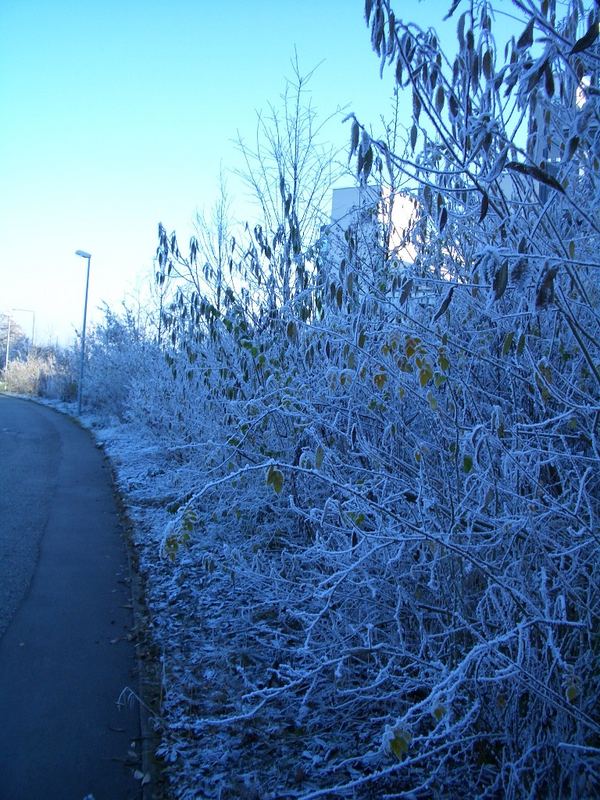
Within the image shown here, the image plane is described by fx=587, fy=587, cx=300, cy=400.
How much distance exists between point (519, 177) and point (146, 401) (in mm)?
11075

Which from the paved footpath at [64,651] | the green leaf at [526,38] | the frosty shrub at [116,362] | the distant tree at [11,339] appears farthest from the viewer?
the distant tree at [11,339]

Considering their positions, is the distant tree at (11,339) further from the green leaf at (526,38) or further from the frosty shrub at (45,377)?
the green leaf at (526,38)

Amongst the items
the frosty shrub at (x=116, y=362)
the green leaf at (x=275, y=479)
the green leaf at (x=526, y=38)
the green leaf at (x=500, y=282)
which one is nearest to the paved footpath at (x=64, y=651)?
the green leaf at (x=275, y=479)

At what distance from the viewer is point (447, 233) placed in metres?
4.02

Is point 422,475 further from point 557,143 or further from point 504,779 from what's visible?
point 557,143

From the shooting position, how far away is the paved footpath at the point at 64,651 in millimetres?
3043

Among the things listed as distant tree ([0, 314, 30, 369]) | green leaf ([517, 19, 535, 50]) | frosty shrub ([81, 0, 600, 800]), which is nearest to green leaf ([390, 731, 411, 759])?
frosty shrub ([81, 0, 600, 800])

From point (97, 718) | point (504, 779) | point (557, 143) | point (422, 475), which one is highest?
point (557, 143)

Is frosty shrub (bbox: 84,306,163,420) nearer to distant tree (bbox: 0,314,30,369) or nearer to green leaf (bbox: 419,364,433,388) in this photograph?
green leaf (bbox: 419,364,433,388)

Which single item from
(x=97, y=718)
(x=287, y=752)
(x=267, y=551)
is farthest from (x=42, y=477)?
(x=287, y=752)

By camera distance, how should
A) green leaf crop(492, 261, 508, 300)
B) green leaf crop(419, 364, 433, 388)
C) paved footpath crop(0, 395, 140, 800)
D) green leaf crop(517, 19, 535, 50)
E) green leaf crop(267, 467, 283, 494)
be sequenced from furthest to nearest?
paved footpath crop(0, 395, 140, 800)
green leaf crop(419, 364, 433, 388)
green leaf crop(267, 467, 283, 494)
green leaf crop(517, 19, 535, 50)
green leaf crop(492, 261, 508, 300)

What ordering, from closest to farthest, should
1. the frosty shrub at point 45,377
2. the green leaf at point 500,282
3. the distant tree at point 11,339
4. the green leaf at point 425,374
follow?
the green leaf at point 500,282 → the green leaf at point 425,374 → the frosty shrub at point 45,377 → the distant tree at point 11,339

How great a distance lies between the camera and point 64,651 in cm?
429

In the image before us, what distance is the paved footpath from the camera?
3.04 m
